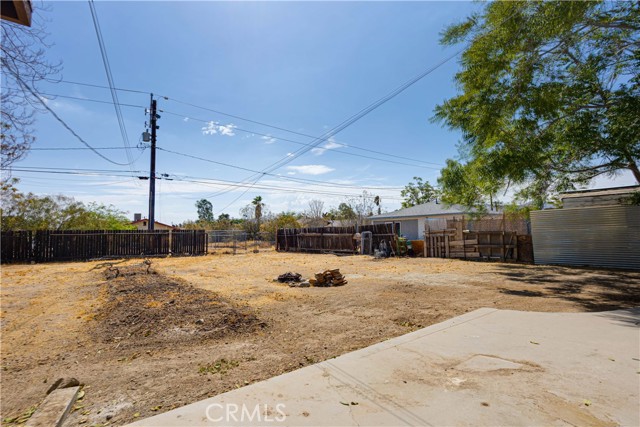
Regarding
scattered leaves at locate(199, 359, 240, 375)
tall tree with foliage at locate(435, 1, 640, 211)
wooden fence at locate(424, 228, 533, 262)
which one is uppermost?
tall tree with foliage at locate(435, 1, 640, 211)

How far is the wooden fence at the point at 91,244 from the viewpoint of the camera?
55.9 ft

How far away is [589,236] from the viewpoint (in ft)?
39.3

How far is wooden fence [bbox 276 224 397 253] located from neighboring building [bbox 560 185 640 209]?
331 inches

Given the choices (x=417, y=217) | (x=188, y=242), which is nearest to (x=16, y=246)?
(x=188, y=242)

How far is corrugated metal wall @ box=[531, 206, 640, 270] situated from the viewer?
11.0 m

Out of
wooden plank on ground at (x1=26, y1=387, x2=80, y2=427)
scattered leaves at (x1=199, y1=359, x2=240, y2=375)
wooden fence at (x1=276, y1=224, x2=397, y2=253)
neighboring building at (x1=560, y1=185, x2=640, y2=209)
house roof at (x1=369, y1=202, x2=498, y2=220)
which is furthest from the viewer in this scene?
house roof at (x1=369, y1=202, x2=498, y2=220)

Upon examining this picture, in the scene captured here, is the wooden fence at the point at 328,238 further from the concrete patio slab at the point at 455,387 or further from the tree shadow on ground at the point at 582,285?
the concrete patio slab at the point at 455,387

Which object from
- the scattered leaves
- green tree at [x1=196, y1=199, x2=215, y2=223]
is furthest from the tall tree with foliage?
green tree at [x1=196, y1=199, x2=215, y2=223]

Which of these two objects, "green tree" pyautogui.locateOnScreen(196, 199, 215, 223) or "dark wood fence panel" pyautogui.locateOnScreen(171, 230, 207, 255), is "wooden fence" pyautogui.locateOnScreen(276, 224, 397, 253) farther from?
"green tree" pyautogui.locateOnScreen(196, 199, 215, 223)

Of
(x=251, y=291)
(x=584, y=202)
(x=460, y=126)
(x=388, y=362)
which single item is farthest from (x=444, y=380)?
(x=584, y=202)

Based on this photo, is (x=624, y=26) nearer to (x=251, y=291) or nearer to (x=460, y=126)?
(x=460, y=126)

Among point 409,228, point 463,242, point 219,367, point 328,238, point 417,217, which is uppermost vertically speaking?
point 417,217

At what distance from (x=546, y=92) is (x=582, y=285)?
5.26 m

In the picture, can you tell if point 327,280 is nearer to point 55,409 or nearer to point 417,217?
point 55,409
